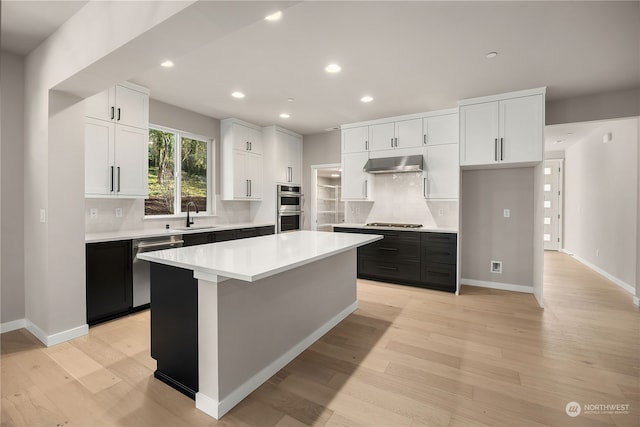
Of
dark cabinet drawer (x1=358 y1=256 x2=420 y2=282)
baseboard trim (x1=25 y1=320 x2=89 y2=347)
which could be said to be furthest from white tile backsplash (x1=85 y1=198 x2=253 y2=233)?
dark cabinet drawer (x1=358 y1=256 x2=420 y2=282)

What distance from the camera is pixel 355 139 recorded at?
519 centimetres

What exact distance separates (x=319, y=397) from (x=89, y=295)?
2.49 meters

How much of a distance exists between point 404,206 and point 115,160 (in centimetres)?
404

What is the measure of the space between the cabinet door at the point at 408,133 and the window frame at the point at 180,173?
294 cm

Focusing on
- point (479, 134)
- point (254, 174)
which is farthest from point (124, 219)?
point (479, 134)

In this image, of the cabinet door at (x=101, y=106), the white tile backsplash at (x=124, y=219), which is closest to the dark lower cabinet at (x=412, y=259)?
the white tile backsplash at (x=124, y=219)

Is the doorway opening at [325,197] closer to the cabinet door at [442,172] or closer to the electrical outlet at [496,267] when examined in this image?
the cabinet door at [442,172]

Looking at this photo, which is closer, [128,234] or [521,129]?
[128,234]

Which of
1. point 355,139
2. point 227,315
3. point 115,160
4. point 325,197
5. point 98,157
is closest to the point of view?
point 227,315

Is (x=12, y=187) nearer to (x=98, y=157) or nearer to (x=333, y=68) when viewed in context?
(x=98, y=157)

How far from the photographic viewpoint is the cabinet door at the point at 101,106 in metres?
3.27

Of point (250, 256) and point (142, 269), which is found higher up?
point (250, 256)

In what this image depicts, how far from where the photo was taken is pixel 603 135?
5.08 meters

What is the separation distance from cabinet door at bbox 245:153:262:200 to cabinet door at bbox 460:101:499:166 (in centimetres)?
323
